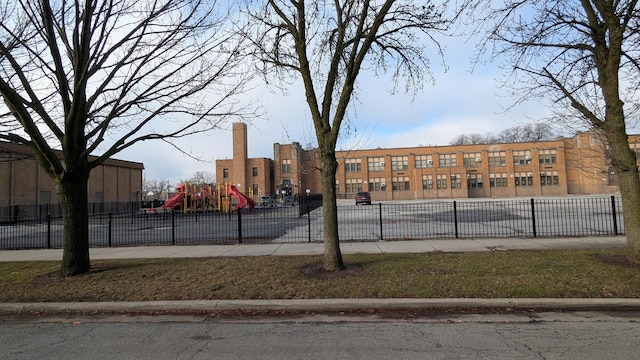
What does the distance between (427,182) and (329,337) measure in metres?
78.1

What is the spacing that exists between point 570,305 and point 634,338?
52.0 inches

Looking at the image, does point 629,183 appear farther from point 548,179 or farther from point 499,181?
point 548,179

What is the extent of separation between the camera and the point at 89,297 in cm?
714

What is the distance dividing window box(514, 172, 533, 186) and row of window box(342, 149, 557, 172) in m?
2.30

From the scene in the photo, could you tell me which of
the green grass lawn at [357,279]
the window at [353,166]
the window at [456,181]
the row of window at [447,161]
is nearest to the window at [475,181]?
the row of window at [447,161]

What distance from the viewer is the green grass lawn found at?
684 cm

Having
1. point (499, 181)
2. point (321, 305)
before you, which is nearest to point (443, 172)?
point (499, 181)

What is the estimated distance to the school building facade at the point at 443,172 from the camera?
262 feet

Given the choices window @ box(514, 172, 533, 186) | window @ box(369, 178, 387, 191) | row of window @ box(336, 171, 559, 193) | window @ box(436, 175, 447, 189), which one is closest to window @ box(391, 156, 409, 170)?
row of window @ box(336, 171, 559, 193)

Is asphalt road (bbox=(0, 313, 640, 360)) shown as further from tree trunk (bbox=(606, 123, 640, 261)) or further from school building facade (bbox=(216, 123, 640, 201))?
school building facade (bbox=(216, 123, 640, 201))

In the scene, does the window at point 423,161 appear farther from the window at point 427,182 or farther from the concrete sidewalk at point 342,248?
the concrete sidewalk at point 342,248

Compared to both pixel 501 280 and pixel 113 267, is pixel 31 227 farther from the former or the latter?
pixel 501 280

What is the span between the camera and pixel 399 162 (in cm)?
8369

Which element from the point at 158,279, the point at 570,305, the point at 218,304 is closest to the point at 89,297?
the point at 158,279
